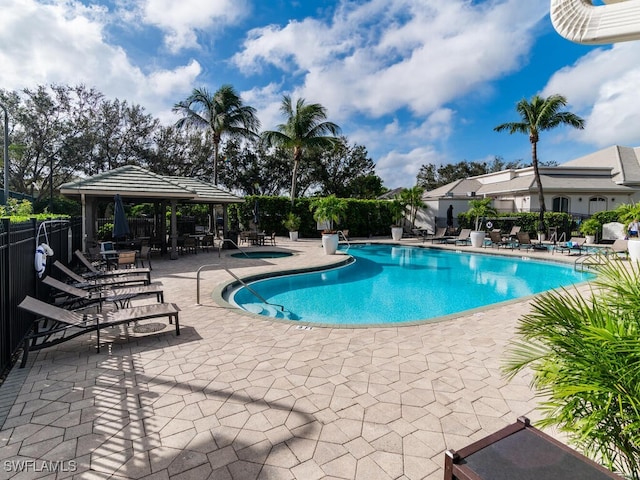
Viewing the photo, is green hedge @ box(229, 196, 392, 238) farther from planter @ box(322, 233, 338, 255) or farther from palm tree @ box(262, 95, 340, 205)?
planter @ box(322, 233, 338, 255)

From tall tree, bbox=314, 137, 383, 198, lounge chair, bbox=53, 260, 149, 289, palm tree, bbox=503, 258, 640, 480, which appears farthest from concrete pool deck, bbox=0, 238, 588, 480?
tall tree, bbox=314, 137, 383, 198

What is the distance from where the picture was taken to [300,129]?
23.3 m

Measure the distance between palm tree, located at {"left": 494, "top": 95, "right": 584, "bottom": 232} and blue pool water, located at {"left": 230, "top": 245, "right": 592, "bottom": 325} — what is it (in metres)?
9.90

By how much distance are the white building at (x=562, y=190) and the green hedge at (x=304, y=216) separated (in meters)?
4.42

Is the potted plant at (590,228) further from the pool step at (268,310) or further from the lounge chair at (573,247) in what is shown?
the pool step at (268,310)

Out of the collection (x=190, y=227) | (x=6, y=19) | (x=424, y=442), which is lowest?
(x=424, y=442)

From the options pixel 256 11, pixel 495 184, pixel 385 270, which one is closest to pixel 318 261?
pixel 385 270

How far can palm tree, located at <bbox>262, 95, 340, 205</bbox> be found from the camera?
2327 cm

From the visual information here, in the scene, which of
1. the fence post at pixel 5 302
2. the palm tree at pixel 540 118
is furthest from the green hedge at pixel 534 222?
the fence post at pixel 5 302

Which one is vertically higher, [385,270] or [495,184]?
[495,184]

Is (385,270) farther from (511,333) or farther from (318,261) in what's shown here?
(511,333)

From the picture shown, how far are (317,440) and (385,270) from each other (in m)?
11.0

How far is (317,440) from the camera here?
278 cm

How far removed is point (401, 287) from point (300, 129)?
16.1 meters
